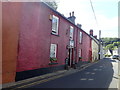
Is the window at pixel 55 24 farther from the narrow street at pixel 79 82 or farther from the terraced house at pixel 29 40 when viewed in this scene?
the narrow street at pixel 79 82

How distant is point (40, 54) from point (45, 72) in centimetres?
163

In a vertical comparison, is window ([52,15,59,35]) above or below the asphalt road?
above

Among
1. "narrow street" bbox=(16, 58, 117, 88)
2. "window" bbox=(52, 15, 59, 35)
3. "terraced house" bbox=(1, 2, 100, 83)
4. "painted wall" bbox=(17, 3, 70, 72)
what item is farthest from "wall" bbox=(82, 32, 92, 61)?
"narrow street" bbox=(16, 58, 117, 88)

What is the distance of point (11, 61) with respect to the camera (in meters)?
7.32

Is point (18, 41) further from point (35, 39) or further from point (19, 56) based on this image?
point (35, 39)

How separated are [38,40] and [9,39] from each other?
2499 mm

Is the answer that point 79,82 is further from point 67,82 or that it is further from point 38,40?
point 38,40

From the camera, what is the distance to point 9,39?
7469mm

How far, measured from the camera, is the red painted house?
7.90 m

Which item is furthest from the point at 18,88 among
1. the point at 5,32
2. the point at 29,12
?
the point at 29,12

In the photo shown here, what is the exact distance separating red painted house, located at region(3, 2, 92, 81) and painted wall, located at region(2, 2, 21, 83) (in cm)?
6

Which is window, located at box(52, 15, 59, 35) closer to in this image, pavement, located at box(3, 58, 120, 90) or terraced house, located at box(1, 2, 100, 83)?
terraced house, located at box(1, 2, 100, 83)

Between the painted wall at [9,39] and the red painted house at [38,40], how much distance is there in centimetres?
6

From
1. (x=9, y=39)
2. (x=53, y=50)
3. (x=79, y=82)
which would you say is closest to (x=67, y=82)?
(x=79, y=82)
